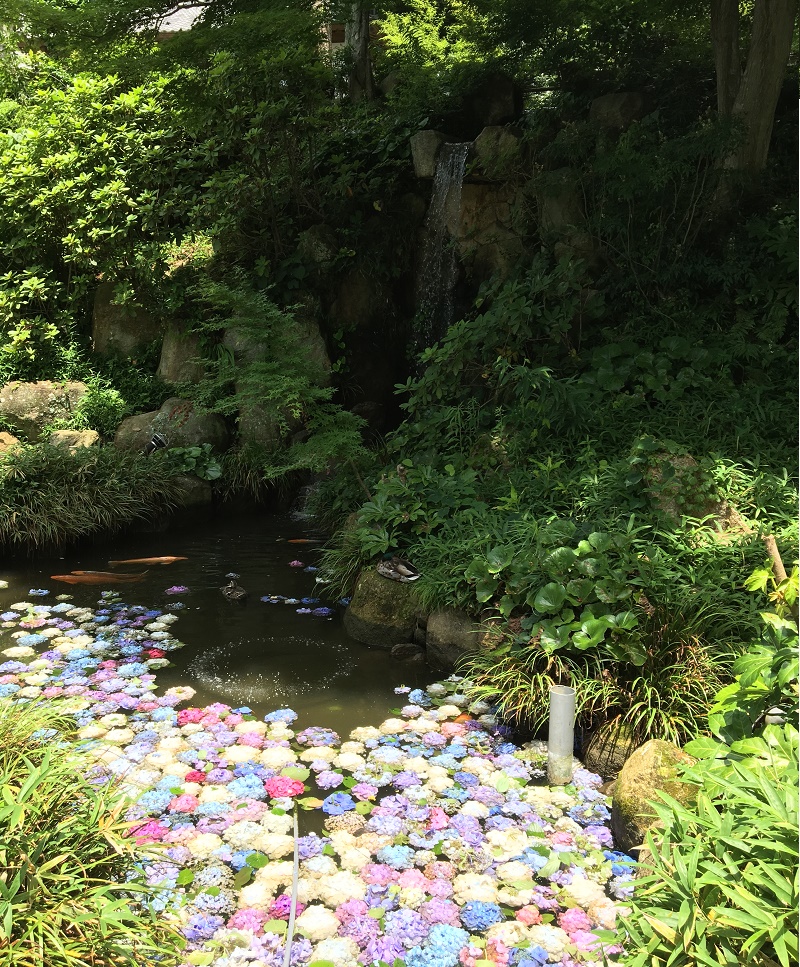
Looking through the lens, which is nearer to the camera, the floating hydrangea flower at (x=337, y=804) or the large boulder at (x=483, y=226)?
the floating hydrangea flower at (x=337, y=804)

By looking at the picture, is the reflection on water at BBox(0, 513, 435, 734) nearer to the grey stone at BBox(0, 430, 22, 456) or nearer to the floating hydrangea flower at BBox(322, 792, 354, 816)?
the floating hydrangea flower at BBox(322, 792, 354, 816)

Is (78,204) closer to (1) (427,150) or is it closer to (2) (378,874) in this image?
(1) (427,150)

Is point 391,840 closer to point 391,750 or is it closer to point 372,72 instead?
point 391,750

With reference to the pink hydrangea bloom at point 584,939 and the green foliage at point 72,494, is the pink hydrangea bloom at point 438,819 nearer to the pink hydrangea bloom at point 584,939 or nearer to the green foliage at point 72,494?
the pink hydrangea bloom at point 584,939

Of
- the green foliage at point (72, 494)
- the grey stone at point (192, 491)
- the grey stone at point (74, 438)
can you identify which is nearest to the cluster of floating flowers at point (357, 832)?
the green foliage at point (72, 494)

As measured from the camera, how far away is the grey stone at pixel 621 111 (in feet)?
27.5

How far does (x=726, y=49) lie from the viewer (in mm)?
7555

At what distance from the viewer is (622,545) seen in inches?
187

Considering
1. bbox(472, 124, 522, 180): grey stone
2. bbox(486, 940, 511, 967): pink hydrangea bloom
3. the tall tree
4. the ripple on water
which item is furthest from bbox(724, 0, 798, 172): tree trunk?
bbox(486, 940, 511, 967): pink hydrangea bloom

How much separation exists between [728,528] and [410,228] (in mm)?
5790

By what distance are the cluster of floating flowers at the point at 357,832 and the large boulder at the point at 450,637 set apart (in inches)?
Answer: 8.8

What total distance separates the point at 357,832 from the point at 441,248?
7169 mm

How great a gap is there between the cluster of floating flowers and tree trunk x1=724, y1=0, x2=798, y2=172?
5742mm

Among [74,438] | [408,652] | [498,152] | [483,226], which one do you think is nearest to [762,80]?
[498,152]
